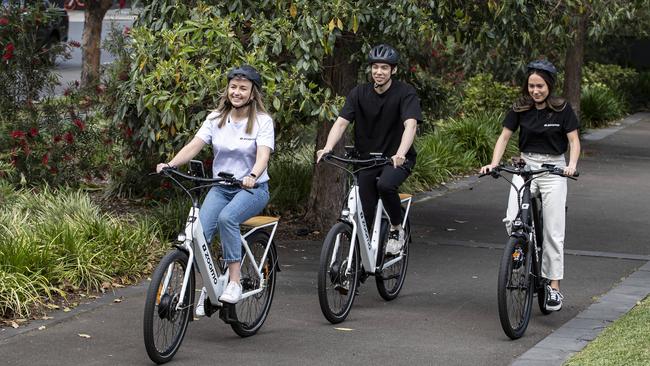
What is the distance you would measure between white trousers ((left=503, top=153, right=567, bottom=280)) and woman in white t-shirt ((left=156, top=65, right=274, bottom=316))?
5.87 feet

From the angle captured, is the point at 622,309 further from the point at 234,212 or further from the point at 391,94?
the point at 234,212

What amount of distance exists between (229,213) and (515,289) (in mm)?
1940

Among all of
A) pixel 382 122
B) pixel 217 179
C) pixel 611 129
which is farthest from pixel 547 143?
pixel 611 129

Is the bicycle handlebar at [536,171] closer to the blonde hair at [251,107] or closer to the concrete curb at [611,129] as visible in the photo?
the blonde hair at [251,107]

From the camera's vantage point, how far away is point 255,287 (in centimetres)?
797

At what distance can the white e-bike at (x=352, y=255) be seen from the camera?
8.06m

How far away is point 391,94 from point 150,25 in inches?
99.3

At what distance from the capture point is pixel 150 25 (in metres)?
10.2

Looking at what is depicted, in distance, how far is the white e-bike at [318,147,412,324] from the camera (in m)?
8.06

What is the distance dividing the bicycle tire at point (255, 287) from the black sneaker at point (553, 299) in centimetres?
193

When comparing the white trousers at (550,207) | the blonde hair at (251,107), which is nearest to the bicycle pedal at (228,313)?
the blonde hair at (251,107)

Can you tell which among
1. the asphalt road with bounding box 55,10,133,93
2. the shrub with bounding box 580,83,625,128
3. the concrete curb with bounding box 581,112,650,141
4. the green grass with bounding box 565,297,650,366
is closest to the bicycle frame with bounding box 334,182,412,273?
the green grass with bounding box 565,297,650,366

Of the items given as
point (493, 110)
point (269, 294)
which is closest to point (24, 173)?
point (269, 294)

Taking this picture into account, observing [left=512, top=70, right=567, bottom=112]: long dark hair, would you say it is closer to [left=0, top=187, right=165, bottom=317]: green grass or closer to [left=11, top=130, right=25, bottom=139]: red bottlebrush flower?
[left=0, top=187, right=165, bottom=317]: green grass
